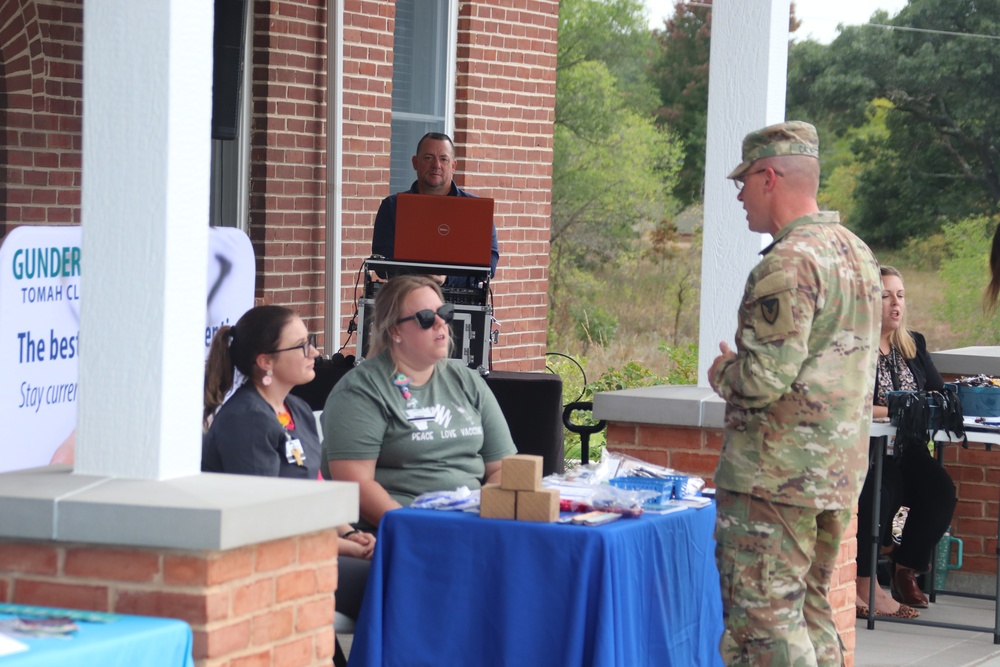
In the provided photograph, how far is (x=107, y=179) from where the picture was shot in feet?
11.2

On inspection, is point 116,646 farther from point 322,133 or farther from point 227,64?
point 322,133

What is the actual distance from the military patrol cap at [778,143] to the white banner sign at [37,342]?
213 centimetres

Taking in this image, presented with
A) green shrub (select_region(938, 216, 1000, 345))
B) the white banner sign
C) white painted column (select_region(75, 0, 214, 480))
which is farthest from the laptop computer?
green shrub (select_region(938, 216, 1000, 345))

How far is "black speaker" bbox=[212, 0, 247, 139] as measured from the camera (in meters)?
7.34

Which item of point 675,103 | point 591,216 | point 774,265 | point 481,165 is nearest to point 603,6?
point 675,103

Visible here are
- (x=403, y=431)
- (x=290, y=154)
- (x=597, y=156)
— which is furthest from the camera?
(x=597, y=156)

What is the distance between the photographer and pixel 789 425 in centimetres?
411

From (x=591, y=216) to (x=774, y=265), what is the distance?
23778 mm

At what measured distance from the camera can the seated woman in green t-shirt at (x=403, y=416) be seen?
4703 mm

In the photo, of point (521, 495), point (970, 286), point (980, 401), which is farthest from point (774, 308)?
point (970, 286)

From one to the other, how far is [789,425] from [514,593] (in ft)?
2.90

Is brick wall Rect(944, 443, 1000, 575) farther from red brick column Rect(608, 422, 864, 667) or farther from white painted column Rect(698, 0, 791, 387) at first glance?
white painted column Rect(698, 0, 791, 387)

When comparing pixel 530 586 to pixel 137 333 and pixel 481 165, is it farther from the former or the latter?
pixel 481 165

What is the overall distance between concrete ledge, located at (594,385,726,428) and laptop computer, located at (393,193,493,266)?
59.5 inches
